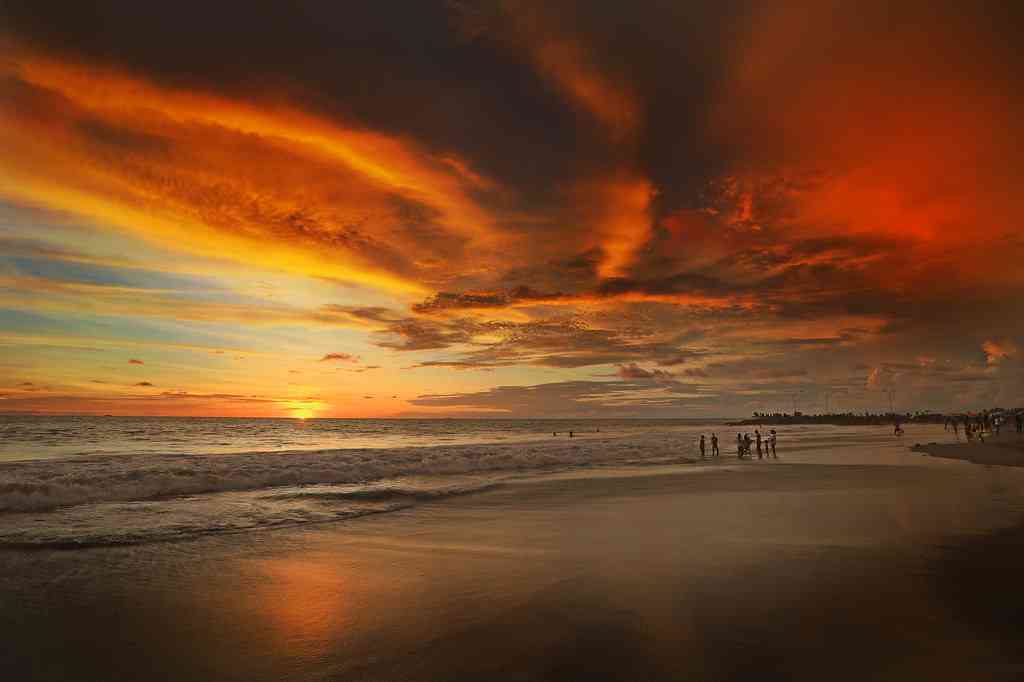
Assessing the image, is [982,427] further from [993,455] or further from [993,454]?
[993,455]

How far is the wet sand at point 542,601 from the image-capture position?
7.34 m

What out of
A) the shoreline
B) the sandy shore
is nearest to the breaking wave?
the shoreline

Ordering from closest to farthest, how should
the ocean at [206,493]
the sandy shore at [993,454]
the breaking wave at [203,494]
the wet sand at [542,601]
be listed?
1. the wet sand at [542,601]
2. the breaking wave at [203,494]
3. the ocean at [206,493]
4. the sandy shore at [993,454]

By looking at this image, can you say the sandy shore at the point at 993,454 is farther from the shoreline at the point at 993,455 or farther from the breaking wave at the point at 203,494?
the breaking wave at the point at 203,494

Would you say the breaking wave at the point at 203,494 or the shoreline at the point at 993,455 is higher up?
the shoreline at the point at 993,455

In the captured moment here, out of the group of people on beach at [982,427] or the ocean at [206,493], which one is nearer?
the ocean at [206,493]

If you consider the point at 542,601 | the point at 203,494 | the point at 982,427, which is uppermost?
the point at 982,427

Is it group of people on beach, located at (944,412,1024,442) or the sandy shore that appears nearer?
the sandy shore

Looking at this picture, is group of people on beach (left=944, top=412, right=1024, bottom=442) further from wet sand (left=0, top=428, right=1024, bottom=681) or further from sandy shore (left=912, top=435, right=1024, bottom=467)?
wet sand (left=0, top=428, right=1024, bottom=681)

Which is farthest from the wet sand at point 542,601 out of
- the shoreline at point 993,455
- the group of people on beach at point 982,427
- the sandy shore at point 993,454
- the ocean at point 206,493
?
the group of people on beach at point 982,427

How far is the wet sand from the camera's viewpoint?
734 cm

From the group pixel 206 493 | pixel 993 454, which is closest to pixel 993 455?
pixel 993 454

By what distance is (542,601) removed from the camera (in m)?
9.80

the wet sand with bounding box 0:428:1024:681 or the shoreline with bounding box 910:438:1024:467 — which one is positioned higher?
the shoreline with bounding box 910:438:1024:467
